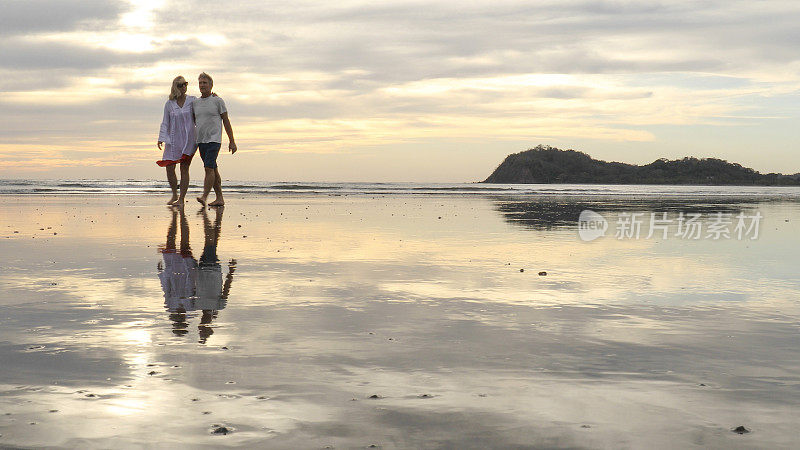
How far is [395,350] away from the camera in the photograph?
395 centimetres

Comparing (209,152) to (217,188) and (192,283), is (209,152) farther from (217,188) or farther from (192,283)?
(192,283)

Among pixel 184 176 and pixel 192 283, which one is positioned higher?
pixel 184 176

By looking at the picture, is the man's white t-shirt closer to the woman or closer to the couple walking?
the couple walking

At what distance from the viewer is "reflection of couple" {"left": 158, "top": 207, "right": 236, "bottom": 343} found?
186 inches

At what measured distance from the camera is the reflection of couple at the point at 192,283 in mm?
4734

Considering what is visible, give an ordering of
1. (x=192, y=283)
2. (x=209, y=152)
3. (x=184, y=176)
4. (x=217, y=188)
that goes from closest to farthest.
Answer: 1. (x=192, y=283)
2. (x=209, y=152)
3. (x=217, y=188)
4. (x=184, y=176)

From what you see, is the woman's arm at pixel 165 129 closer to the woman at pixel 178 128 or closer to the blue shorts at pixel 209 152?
the woman at pixel 178 128

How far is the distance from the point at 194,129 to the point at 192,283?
475 inches

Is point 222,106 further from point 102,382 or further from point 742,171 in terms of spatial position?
point 742,171

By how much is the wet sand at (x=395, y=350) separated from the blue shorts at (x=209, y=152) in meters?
9.26

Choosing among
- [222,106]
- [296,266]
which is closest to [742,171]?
[222,106]

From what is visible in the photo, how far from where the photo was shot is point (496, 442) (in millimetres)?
2660

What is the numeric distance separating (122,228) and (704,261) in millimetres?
7805

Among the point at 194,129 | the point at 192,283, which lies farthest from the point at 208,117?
the point at 192,283
